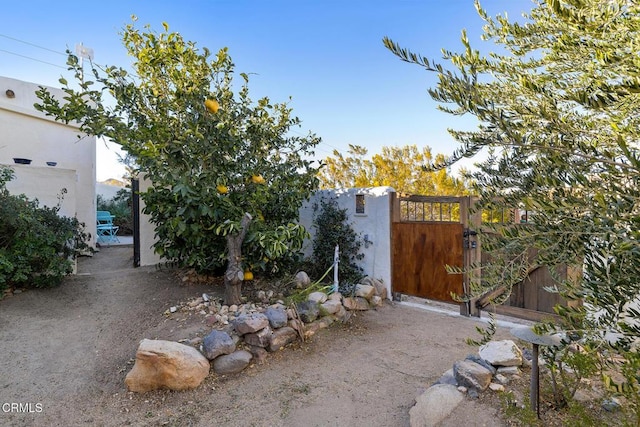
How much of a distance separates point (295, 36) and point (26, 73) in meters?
7.59

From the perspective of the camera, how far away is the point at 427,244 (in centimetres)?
565

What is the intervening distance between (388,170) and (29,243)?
30.2 ft

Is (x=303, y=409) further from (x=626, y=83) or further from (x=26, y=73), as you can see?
(x=26, y=73)

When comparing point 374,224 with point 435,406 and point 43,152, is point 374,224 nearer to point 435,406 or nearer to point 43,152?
point 435,406

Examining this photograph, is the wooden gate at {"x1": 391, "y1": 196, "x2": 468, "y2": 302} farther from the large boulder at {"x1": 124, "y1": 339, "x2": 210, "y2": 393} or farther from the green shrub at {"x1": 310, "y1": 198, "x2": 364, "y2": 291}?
the large boulder at {"x1": 124, "y1": 339, "x2": 210, "y2": 393}

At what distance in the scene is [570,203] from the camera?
1.17 metres

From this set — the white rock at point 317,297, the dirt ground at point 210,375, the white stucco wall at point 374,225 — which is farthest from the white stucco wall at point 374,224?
the white rock at point 317,297

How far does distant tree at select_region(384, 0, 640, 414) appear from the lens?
1135mm

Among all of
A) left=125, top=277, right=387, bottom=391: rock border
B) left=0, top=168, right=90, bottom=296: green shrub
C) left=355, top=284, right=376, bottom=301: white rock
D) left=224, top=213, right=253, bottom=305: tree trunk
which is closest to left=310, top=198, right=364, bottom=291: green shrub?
left=355, top=284, right=376, bottom=301: white rock

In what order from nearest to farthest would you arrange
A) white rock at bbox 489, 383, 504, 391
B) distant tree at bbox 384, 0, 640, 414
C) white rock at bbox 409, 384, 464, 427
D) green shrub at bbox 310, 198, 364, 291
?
distant tree at bbox 384, 0, 640, 414 < white rock at bbox 409, 384, 464, 427 < white rock at bbox 489, 383, 504, 391 < green shrub at bbox 310, 198, 364, 291

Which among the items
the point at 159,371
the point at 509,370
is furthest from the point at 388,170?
the point at 159,371

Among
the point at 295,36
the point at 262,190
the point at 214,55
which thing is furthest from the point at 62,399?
the point at 295,36

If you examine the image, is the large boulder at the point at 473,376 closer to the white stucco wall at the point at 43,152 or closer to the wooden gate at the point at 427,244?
the wooden gate at the point at 427,244

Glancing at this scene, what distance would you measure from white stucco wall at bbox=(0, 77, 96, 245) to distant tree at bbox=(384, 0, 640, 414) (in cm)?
756
